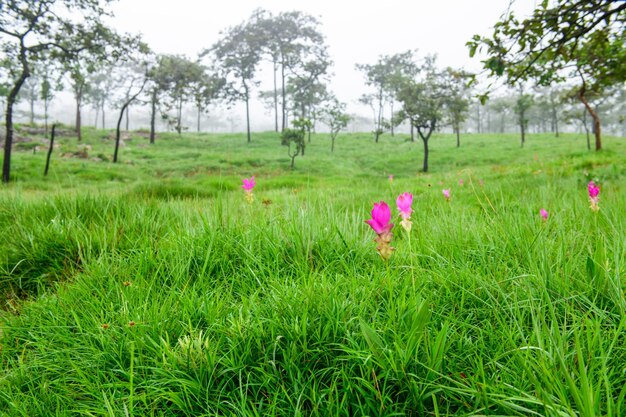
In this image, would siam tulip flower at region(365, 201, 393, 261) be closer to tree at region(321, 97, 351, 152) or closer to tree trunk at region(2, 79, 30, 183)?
tree trunk at region(2, 79, 30, 183)

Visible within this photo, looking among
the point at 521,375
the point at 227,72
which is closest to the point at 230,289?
the point at 521,375

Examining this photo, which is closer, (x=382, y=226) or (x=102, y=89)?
(x=382, y=226)

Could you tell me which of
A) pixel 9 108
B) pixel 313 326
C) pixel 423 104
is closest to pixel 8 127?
pixel 9 108

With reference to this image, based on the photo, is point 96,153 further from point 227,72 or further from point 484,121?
point 484,121

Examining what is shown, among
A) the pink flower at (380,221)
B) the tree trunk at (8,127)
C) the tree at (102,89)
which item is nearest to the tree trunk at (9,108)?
the tree trunk at (8,127)

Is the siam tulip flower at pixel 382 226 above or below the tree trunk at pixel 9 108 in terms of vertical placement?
below

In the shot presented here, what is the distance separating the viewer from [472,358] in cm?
119

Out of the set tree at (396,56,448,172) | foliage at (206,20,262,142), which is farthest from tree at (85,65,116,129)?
tree at (396,56,448,172)

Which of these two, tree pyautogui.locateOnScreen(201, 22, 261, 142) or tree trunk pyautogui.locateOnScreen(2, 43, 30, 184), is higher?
tree pyautogui.locateOnScreen(201, 22, 261, 142)

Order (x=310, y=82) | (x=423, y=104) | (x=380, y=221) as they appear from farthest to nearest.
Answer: (x=310, y=82) < (x=423, y=104) < (x=380, y=221)

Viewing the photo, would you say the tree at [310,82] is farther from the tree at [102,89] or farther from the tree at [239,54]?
the tree at [102,89]

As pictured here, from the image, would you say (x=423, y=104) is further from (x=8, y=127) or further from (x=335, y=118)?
(x=8, y=127)

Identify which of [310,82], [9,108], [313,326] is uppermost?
[310,82]

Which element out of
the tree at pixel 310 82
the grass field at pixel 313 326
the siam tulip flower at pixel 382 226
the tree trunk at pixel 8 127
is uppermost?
the tree at pixel 310 82
